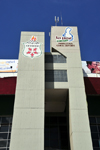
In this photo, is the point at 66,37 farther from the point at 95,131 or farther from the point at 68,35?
the point at 95,131

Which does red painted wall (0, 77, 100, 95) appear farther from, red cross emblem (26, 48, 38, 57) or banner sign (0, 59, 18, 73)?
banner sign (0, 59, 18, 73)

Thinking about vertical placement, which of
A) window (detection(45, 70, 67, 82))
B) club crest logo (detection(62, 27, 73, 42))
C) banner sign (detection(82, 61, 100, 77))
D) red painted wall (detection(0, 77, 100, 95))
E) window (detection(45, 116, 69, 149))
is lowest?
window (detection(45, 116, 69, 149))

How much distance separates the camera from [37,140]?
1631 centimetres

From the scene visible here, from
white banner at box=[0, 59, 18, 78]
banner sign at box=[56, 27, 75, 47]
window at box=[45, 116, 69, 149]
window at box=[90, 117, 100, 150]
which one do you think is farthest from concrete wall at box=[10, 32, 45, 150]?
white banner at box=[0, 59, 18, 78]

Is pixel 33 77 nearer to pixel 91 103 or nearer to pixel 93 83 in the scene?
→ pixel 93 83

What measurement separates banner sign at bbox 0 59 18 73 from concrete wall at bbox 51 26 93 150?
1233 cm

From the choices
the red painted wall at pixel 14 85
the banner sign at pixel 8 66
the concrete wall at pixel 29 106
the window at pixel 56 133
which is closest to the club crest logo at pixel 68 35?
the concrete wall at pixel 29 106

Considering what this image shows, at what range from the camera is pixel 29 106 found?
18.0m

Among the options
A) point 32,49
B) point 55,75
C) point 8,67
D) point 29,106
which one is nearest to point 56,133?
point 29,106

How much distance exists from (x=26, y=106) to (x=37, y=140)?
376 centimetres

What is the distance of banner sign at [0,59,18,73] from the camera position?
32.9m

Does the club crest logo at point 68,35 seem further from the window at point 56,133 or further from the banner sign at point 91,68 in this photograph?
the window at point 56,133

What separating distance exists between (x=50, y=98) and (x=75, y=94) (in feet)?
15.8

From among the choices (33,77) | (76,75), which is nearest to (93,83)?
(76,75)
